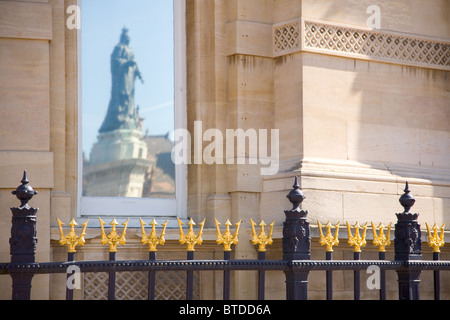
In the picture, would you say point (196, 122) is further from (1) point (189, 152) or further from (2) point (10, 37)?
(2) point (10, 37)

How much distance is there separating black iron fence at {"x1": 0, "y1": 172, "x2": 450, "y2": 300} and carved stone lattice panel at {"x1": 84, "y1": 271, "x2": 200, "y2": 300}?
5.00 feet

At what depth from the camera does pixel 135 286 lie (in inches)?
407

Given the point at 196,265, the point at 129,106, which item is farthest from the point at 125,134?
the point at 196,265

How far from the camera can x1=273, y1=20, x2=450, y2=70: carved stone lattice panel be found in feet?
35.7

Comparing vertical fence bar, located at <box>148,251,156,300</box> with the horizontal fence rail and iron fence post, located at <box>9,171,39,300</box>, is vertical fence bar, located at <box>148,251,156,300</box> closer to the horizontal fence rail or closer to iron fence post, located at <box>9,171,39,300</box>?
the horizontal fence rail

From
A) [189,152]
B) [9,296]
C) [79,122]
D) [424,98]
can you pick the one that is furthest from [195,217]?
[424,98]

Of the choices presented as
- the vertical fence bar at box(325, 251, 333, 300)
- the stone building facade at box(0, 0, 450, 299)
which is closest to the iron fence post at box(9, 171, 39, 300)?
the stone building facade at box(0, 0, 450, 299)

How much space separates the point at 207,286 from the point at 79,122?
96.6 inches

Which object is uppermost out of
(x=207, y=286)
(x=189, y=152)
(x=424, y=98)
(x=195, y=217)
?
(x=424, y=98)

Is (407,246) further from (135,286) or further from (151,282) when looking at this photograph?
(135,286)

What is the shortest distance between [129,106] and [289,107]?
6.36 feet

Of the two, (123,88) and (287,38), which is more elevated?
(287,38)

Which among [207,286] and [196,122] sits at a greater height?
[196,122]
